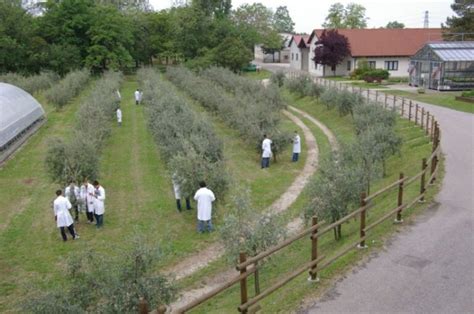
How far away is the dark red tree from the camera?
191 feet

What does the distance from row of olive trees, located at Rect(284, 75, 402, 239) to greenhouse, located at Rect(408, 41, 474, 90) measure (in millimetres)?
19565

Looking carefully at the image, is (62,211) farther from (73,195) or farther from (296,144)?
(296,144)

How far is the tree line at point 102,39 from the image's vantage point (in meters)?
60.5

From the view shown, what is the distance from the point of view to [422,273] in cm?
905

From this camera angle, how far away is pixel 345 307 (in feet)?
25.9

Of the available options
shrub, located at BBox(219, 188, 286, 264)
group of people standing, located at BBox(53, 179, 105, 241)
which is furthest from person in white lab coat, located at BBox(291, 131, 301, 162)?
shrub, located at BBox(219, 188, 286, 264)

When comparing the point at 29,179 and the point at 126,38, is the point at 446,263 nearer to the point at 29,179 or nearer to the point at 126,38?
the point at 29,179

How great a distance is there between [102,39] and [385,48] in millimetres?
35015

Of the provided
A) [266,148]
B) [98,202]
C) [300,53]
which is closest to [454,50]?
[266,148]

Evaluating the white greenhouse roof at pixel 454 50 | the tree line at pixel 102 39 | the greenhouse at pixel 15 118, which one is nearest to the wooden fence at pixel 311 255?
the greenhouse at pixel 15 118

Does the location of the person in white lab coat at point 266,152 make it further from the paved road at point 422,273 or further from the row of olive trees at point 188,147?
the paved road at point 422,273

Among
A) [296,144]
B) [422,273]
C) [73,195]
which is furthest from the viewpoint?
[296,144]

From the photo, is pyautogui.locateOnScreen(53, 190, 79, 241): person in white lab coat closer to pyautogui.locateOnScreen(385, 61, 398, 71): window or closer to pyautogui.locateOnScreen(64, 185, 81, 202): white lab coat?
pyautogui.locateOnScreen(64, 185, 81, 202): white lab coat

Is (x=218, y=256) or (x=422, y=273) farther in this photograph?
(x=218, y=256)
